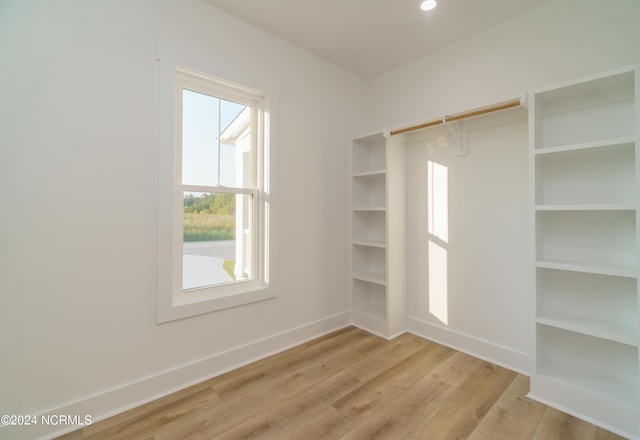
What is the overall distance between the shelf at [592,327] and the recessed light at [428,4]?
2259mm

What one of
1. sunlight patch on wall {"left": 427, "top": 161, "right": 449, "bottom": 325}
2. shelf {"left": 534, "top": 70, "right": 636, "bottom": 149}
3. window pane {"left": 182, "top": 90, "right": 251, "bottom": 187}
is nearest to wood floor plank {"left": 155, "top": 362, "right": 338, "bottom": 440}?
sunlight patch on wall {"left": 427, "top": 161, "right": 449, "bottom": 325}

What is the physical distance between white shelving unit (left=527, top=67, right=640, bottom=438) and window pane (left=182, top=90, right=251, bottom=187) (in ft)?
6.87

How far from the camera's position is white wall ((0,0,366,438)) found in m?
1.45

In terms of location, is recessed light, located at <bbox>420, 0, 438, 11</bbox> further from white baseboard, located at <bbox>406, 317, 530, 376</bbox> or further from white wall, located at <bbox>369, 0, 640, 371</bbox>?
white baseboard, located at <bbox>406, 317, 530, 376</bbox>

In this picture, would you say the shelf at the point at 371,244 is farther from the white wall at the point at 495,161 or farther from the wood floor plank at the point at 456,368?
the wood floor plank at the point at 456,368

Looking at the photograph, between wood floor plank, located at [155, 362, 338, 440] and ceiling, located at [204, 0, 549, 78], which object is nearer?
wood floor plank, located at [155, 362, 338, 440]

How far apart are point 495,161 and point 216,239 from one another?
91.3 inches

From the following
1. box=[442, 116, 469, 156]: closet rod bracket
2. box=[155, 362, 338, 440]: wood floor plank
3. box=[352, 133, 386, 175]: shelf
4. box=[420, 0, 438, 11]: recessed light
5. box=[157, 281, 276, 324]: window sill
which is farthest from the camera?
box=[352, 133, 386, 175]: shelf

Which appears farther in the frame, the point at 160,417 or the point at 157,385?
the point at 157,385

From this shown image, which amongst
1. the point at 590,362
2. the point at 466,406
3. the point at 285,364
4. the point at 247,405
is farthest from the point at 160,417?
the point at 590,362

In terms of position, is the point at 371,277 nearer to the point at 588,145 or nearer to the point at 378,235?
the point at 378,235

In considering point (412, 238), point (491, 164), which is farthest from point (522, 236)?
point (412, 238)

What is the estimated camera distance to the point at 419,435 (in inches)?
60.1

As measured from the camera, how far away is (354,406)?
68.9 inches
